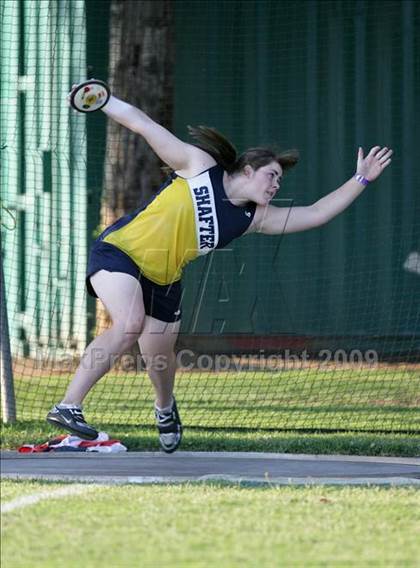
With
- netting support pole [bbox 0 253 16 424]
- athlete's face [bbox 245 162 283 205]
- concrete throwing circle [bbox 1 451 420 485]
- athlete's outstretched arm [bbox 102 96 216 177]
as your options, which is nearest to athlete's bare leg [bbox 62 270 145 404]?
concrete throwing circle [bbox 1 451 420 485]

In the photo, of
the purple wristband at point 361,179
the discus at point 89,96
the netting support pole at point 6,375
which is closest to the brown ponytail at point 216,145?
the discus at point 89,96

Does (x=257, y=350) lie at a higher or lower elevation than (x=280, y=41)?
lower

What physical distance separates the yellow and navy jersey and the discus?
0.61m

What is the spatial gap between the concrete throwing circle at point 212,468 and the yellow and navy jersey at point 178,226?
3.47 ft

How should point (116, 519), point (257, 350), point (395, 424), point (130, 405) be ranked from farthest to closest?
1. point (257, 350)
2. point (130, 405)
3. point (395, 424)
4. point (116, 519)

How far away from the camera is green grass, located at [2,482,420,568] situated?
5113mm

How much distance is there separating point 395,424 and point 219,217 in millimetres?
2824

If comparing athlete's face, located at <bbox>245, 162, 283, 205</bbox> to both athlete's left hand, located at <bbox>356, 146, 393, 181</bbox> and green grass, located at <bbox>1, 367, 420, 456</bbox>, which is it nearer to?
athlete's left hand, located at <bbox>356, 146, 393, 181</bbox>

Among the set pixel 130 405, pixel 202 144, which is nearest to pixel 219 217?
pixel 202 144

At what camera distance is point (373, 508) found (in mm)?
6066

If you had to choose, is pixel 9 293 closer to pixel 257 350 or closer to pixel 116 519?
pixel 257 350

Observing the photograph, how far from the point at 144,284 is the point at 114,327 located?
0.36 m

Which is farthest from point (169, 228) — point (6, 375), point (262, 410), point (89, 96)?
point (262, 410)

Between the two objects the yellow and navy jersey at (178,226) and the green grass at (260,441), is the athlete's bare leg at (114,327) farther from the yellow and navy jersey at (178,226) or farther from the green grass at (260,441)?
the green grass at (260,441)
